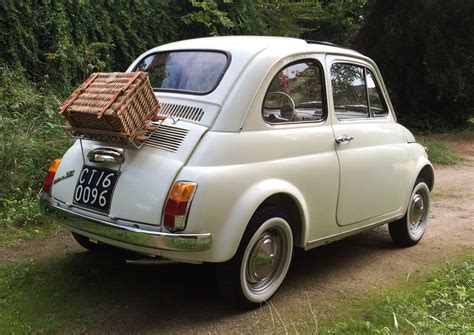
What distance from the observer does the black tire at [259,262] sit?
3613 mm

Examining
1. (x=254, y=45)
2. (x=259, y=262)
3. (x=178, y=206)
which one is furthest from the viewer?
(x=254, y=45)

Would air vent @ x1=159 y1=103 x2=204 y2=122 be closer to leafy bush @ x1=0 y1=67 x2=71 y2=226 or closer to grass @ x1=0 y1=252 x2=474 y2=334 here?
grass @ x1=0 y1=252 x2=474 y2=334

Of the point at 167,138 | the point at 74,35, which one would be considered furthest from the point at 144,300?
the point at 74,35

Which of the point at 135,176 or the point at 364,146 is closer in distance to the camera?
the point at 135,176

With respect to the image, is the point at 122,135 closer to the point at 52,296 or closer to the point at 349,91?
the point at 52,296

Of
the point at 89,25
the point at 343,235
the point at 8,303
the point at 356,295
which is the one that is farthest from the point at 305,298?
the point at 89,25

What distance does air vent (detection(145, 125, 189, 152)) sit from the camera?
3.59 m

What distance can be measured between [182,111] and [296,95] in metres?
0.95

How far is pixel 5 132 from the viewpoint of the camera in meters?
6.54

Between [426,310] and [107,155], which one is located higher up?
[107,155]

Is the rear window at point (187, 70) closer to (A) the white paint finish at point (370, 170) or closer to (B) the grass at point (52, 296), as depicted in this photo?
(A) the white paint finish at point (370, 170)

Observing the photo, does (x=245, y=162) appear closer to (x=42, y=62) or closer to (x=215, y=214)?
(x=215, y=214)

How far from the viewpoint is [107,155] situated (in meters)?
3.67

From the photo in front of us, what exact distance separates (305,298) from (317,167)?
0.99 meters
